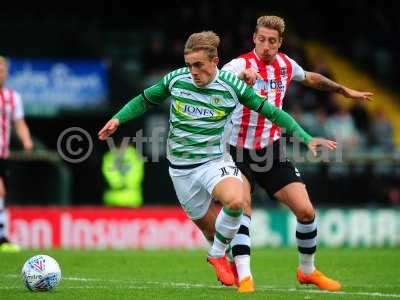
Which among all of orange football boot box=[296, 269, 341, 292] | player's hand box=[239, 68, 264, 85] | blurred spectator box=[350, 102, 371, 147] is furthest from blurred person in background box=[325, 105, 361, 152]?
player's hand box=[239, 68, 264, 85]

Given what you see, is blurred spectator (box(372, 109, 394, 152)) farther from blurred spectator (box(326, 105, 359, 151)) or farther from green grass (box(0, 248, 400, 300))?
green grass (box(0, 248, 400, 300))

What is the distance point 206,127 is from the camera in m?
9.75

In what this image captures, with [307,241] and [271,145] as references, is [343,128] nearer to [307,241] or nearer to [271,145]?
[271,145]

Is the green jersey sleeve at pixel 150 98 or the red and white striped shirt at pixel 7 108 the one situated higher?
the green jersey sleeve at pixel 150 98

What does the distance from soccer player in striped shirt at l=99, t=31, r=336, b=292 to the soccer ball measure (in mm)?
1221

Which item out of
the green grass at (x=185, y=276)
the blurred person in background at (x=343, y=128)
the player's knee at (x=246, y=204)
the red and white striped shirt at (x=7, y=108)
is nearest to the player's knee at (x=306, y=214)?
the player's knee at (x=246, y=204)

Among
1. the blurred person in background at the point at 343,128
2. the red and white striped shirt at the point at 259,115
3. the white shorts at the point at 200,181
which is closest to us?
the white shorts at the point at 200,181

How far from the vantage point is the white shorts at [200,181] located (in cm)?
966

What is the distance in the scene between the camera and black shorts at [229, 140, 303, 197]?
33.4 feet

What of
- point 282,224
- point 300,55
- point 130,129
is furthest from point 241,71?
point 300,55

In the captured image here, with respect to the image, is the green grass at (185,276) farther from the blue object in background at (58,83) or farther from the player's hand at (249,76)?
the blue object in background at (58,83)

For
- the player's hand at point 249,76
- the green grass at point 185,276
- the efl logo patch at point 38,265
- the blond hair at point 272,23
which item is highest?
the blond hair at point 272,23

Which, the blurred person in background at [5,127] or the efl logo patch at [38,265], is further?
the blurred person in background at [5,127]

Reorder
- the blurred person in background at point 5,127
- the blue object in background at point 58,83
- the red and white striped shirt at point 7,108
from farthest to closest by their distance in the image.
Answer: the blue object in background at point 58,83 → the red and white striped shirt at point 7,108 → the blurred person in background at point 5,127
